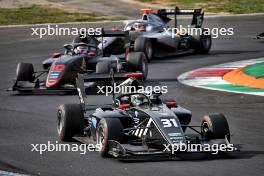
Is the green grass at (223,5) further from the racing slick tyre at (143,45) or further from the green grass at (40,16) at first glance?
Answer: the racing slick tyre at (143,45)

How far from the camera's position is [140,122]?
14195 mm

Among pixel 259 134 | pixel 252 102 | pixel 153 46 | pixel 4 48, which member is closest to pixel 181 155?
pixel 259 134

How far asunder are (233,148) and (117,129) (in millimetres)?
1789

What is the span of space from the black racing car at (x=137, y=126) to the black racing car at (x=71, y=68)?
5.87 meters

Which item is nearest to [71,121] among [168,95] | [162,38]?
[168,95]

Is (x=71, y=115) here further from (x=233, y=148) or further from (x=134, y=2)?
(x=134, y=2)

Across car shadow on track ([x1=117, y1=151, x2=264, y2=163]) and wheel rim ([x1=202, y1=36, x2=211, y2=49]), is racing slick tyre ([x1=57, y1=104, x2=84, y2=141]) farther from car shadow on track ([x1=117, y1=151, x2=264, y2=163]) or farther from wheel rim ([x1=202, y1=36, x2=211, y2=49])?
wheel rim ([x1=202, y1=36, x2=211, y2=49])

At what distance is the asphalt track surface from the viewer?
1293cm

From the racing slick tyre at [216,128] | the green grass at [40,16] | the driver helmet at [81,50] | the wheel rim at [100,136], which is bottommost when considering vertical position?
the green grass at [40,16]

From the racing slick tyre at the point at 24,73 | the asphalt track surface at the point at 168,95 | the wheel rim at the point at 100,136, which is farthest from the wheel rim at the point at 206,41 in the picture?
the wheel rim at the point at 100,136

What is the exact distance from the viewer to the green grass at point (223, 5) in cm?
4369

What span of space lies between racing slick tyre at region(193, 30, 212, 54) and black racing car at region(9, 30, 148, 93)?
267 inches

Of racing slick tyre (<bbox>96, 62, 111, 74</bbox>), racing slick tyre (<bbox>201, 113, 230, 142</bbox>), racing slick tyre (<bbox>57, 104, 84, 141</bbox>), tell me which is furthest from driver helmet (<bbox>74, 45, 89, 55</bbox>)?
racing slick tyre (<bbox>201, 113, 230, 142</bbox>)

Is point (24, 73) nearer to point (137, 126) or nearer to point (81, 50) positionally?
point (81, 50)
